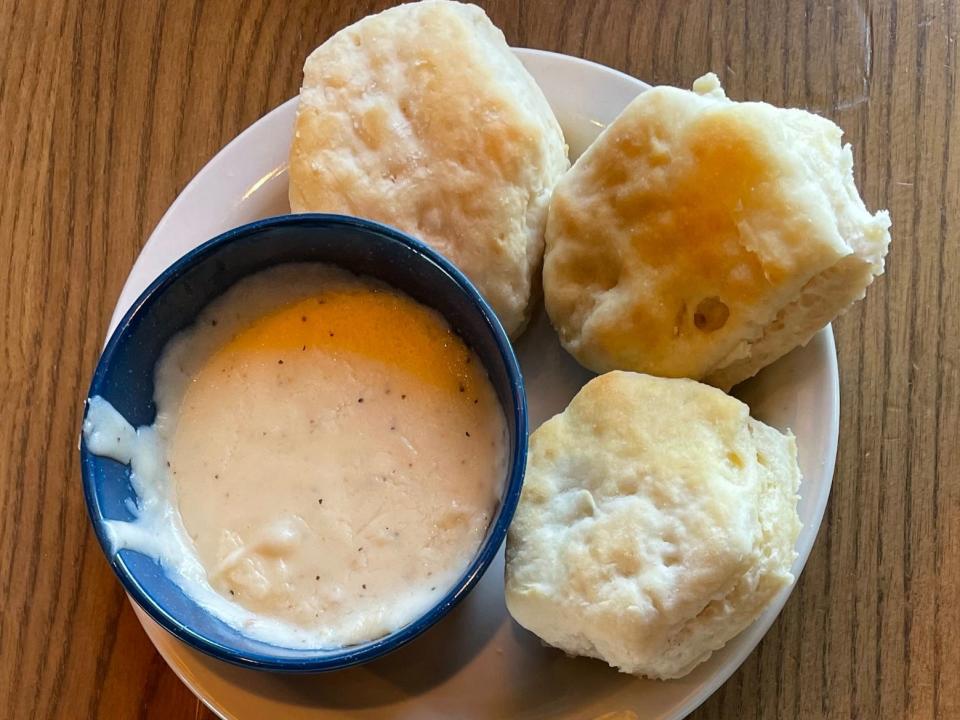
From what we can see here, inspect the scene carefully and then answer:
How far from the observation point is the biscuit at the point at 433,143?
1150 mm

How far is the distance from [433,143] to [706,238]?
0.36 meters

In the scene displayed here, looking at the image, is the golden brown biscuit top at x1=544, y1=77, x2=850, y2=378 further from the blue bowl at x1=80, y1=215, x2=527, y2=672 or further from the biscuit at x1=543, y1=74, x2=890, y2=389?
the blue bowl at x1=80, y1=215, x2=527, y2=672

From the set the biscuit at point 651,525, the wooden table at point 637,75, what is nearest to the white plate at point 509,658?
the biscuit at point 651,525

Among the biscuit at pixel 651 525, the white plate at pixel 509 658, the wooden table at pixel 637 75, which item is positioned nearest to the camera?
the biscuit at pixel 651 525

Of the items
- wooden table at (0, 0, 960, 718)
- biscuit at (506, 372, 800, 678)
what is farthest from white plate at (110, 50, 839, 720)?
wooden table at (0, 0, 960, 718)

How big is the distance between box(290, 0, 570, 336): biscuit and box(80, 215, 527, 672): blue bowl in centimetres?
6

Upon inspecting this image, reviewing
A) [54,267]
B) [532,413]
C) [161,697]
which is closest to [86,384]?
[54,267]

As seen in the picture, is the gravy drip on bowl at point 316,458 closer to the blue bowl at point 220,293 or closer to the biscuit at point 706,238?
the blue bowl at point 220,293

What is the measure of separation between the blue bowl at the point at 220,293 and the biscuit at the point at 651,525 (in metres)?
0.08

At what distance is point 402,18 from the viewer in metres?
1.21

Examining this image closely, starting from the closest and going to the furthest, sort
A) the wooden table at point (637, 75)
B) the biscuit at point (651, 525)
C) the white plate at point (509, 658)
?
1. the biscuit at point (651, 525)
2. the white plate at point (509, 658)
3. the wooden table at point (637, 75)

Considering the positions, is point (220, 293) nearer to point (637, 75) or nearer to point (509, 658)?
point (509, 658)

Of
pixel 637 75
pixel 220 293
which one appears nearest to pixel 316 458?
pixel 220 293

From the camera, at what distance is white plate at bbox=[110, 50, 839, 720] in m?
1.14
